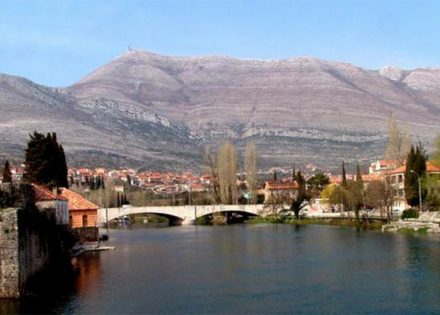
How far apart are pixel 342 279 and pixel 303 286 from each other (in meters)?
2.80

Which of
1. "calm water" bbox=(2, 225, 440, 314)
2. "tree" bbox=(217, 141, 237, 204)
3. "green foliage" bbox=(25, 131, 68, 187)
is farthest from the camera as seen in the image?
"tree" bbox=(217, 141, 237, 204)

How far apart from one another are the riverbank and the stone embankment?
163 inches

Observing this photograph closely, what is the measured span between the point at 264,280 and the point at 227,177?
92447 millimetres

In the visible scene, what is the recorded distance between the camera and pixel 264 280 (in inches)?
1510

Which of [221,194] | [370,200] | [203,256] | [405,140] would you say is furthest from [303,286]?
[221,194]

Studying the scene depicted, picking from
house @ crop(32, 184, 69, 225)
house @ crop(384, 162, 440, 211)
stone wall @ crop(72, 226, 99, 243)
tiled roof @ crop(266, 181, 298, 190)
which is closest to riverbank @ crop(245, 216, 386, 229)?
house @ crop(384, 162, 440, 211)

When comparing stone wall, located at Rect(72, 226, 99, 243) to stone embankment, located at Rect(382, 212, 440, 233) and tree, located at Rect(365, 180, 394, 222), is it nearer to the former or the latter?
stone embankment, located at Rect(382, 212, 440, 233)

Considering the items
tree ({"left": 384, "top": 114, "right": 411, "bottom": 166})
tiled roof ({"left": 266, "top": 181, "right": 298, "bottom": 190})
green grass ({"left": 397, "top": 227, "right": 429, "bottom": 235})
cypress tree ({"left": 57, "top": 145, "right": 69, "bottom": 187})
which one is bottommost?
green grass ({"left": 397, "top": 227, "right": 429, "bottom": 235})

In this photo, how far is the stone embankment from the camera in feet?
217

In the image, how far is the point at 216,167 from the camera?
13562 centimetres

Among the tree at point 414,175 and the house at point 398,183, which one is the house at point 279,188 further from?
the tree at point 414,175

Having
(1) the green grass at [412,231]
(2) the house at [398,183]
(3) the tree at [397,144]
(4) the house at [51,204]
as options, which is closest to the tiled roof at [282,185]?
(3) the tree at [397,144]

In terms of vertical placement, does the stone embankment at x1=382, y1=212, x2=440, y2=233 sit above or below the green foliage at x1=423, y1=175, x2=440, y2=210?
below

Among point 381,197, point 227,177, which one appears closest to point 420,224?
point 381,197
